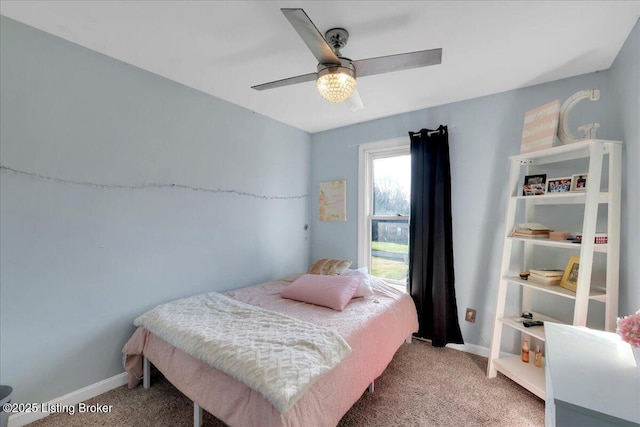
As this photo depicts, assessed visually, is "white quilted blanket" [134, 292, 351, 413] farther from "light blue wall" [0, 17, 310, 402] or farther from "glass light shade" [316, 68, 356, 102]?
"glass light shade" [316, 68, 356, 102]

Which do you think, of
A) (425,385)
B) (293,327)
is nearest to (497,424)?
(425,385)

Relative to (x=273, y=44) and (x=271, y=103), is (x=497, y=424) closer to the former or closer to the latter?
(x=273, y=44)

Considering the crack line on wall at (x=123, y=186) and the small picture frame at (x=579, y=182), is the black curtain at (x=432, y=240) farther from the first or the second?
the crack line on wall at (x=123, y=186)

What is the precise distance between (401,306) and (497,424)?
913 millimetres

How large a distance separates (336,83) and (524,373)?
89.2 inches

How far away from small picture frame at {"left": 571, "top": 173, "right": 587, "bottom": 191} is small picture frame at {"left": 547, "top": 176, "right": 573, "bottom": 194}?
2cm

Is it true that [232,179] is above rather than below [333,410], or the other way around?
above

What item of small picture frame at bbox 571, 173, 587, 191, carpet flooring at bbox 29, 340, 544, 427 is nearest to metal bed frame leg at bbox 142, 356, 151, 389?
carpet flooring at bbox 29, 340, 544, 427

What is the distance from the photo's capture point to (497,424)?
1.61 m

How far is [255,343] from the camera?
4.66 feet

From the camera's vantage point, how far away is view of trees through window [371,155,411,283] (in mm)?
2902

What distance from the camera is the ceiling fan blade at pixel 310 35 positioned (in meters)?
1.03

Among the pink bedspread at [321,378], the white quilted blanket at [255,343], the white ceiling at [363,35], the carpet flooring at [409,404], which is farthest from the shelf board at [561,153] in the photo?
the white quilted blanket at [255,343]

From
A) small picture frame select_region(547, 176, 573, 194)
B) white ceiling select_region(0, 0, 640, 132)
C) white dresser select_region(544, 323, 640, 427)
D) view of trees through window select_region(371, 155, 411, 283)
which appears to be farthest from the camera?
view of trees through window select_region(371, 155, 411, 283)
